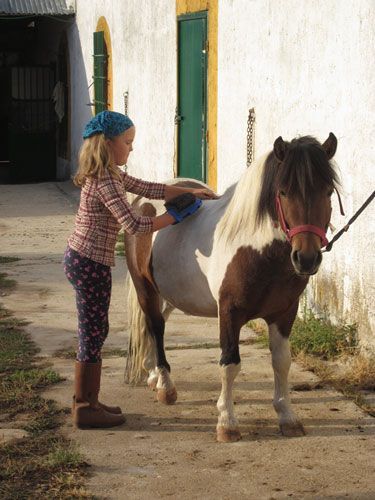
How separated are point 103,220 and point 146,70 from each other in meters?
7.36

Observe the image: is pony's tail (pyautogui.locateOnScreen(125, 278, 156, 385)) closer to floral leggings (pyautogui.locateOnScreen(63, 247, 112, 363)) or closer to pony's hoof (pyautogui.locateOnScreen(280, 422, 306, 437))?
floral leggings (pyautogui.locateOnScreen(63, 247, 112, 363))

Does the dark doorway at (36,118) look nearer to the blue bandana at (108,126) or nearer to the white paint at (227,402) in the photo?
the blue bandana at (108,126)

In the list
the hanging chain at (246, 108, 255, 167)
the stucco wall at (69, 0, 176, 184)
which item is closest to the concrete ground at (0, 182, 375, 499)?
the hanging chain at (246, 108, 255, 167)

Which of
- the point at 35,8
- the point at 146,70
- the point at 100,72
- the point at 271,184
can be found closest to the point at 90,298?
the point at 271,184

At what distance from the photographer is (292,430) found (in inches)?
189

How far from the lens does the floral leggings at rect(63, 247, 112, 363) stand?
190 inches

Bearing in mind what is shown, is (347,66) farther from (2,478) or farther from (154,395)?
(2,478)

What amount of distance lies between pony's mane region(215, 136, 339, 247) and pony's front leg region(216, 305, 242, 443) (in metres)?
0.39

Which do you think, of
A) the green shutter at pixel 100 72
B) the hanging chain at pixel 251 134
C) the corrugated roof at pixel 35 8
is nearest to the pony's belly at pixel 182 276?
the hanging chain at pixel 251 134

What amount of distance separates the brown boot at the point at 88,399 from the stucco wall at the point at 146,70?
6.13 m

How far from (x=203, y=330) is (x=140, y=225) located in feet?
7.97

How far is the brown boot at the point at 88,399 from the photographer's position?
489cm

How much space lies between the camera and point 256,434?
15.9 feet

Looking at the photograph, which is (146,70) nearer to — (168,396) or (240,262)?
(168,396)
